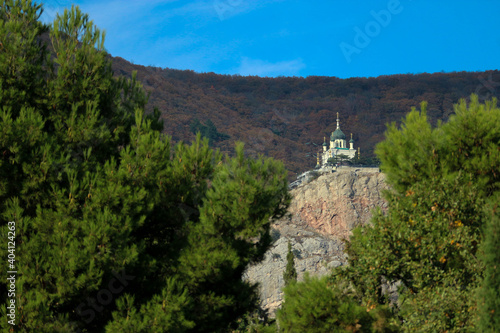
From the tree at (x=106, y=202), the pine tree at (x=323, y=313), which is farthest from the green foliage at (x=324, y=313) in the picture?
the tree at (x=106, y=202)

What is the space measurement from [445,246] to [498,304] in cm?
153

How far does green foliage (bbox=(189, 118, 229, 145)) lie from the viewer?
8194cm

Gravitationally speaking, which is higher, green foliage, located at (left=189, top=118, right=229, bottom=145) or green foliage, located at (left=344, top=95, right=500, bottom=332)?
green foliage, located at (left=189, top=118, right=229, bottom=145)

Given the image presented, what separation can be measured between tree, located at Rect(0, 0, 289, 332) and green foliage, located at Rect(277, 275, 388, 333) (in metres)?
1.05

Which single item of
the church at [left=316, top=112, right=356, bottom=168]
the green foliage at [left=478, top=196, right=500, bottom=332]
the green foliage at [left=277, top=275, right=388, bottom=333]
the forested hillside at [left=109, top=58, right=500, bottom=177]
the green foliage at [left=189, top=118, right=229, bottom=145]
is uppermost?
the forested hillside at [left=109, top=58, right=500, bottom=177]

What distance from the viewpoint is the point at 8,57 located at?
9031 millimetres

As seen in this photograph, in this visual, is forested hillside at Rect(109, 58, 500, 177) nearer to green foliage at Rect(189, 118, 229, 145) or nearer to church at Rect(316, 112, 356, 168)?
green foliage at Rect(189, 118, 229, 145)

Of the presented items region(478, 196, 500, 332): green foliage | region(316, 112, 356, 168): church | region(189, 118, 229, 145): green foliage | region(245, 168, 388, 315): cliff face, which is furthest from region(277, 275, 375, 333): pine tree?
region(189, 118, 229, 145): green foliage

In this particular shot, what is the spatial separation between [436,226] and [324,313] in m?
2.38

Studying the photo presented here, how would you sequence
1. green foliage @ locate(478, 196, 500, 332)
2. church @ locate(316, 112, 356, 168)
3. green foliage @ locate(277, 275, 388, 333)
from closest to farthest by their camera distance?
1. green foliage @ locate(478, 196, 500, 332)
2. green foliage @ locate(277, 275, 388, 333)
3. church @ locate(316, 112, 356, 168)

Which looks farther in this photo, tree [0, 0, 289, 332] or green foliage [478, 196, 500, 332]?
tree [0, 0, 289, 332]

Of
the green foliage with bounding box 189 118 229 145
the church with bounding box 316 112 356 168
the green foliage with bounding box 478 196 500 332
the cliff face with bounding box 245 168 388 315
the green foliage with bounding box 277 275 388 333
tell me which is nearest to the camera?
the green foliage with bounding box 478 196 500 332

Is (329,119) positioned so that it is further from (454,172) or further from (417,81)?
(454,172)

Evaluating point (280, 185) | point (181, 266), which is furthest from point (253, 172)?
point (181, 266)
